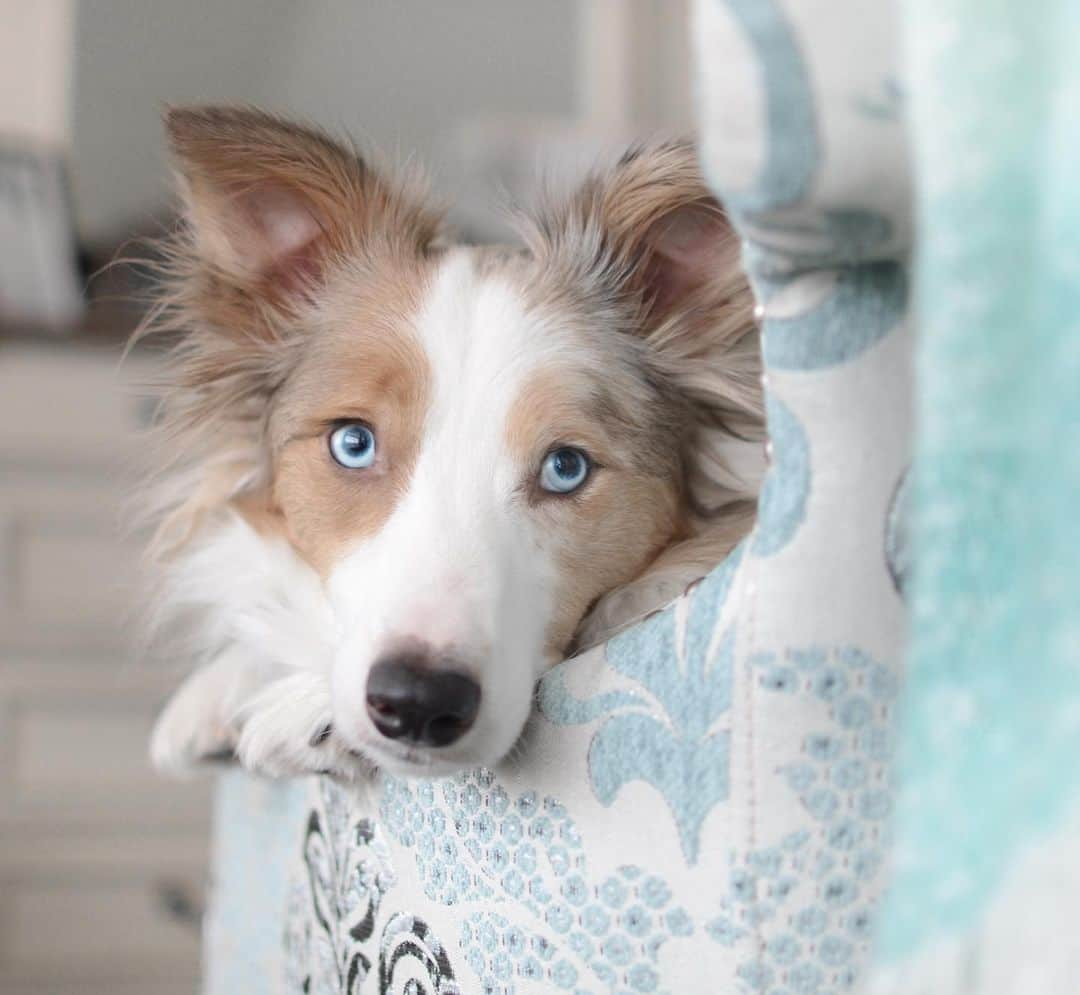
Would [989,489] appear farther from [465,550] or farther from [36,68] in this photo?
[36,68]

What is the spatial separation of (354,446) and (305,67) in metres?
3.08

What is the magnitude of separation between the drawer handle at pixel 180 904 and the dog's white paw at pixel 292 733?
1.84m

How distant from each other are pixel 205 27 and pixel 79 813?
7.37 ft

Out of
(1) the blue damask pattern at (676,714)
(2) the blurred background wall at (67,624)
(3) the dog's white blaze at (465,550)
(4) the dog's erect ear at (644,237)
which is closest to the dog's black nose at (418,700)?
(3) the dog's white blaze at (465,550)

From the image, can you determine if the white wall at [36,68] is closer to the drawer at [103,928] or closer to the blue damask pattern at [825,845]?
the drawer at [103,928]

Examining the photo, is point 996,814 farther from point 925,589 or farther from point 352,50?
point 352,50

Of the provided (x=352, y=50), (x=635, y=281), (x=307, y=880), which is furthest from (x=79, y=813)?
(x=352, y=50)

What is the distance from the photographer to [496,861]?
77 cm

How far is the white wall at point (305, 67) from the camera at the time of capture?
11.2ft

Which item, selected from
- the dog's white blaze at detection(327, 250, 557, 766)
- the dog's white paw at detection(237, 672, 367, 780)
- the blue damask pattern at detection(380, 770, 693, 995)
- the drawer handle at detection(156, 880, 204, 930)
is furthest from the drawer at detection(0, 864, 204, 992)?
the blue damask pattern at detection(380, 770, 693, 995)

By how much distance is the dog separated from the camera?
1025mm

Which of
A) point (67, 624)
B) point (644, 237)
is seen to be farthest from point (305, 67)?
point (644, 237)

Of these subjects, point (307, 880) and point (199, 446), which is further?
point (199, 446)

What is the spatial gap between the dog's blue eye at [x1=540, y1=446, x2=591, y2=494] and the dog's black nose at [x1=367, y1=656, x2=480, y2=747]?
10.6 inches
